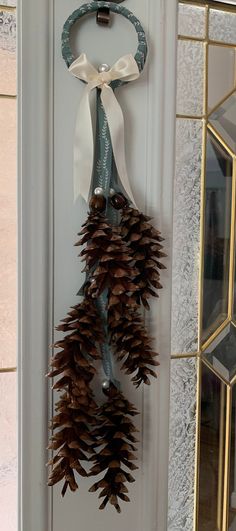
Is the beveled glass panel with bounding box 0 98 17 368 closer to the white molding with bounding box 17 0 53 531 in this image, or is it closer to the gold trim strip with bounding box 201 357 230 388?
the white molding with bounding box 17 0 53 531

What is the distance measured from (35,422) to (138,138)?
1.22ft

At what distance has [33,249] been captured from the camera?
58 centimetres

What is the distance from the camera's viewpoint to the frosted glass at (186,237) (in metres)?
0.65

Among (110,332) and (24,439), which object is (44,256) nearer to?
(110,332)

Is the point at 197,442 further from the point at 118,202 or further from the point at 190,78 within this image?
the point at 190,78

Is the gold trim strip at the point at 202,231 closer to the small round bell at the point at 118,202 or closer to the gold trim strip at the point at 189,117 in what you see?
the gold trim strip at the point at 189,117

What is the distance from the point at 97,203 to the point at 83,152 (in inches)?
2.4

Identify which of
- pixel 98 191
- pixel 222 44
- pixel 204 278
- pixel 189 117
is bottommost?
pixel 204 278

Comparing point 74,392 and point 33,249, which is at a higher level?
point 33,249

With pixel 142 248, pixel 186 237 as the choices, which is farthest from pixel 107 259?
pixel 186 237

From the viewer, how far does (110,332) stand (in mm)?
591

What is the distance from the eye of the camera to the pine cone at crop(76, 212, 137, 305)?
55 cm

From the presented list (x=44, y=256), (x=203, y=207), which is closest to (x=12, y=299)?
(x=44, y=256)

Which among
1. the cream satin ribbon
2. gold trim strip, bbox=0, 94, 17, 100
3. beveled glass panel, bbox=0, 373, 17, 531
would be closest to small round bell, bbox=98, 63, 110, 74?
the cream satin ribbon
